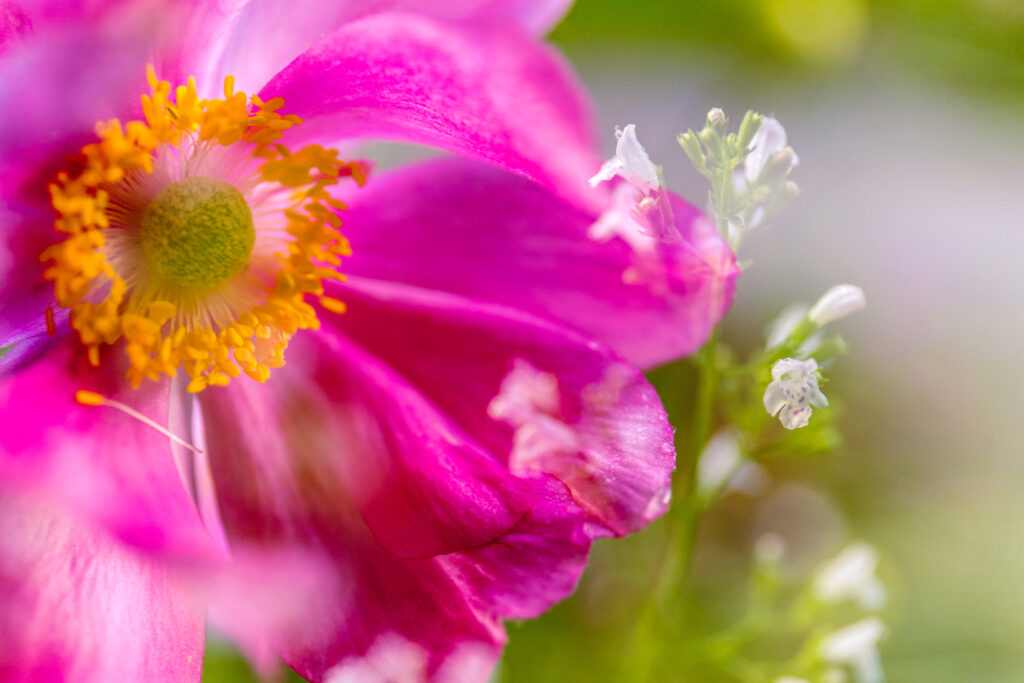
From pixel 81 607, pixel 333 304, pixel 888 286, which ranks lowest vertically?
pixel 81 607

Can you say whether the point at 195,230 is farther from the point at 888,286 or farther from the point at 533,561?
the point at 888,286

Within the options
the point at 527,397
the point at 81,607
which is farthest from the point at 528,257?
the point at 81,607

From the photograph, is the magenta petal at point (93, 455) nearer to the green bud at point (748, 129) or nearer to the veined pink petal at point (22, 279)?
the veined pink petal at point (22, 279)

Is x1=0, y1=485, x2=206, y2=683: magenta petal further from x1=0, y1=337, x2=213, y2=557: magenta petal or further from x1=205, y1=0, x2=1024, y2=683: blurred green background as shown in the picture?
x1=205, y1=0, x2=1024, y2=683: blurred green background

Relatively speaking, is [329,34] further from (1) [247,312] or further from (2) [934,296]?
(2) [934,296]

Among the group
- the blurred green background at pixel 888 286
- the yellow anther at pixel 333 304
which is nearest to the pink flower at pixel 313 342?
the yellow anther at pixel 333 304

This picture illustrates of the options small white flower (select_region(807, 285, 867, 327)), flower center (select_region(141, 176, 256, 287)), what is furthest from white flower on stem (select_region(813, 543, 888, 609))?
flower center (select_region(141, 176, 256, 287))

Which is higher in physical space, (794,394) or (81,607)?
(794,394)
